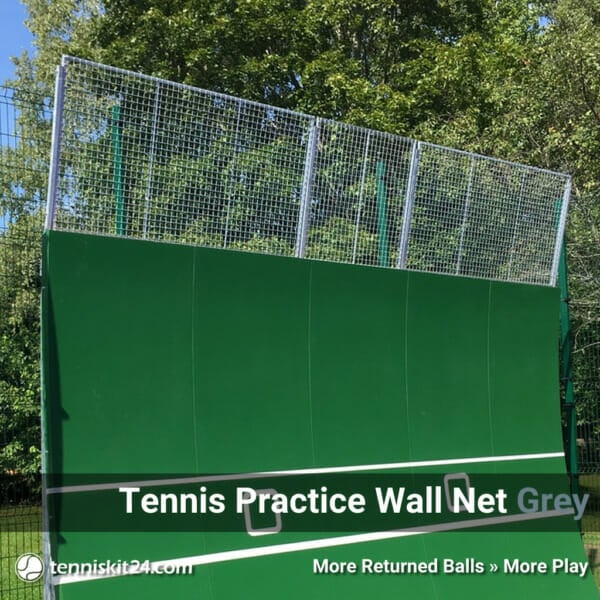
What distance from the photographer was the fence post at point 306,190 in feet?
21.5

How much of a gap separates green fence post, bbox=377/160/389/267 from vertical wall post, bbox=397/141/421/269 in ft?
0.52

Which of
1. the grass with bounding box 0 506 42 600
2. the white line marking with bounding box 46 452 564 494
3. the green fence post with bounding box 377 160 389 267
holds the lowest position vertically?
the grass with bounding box 0 506 42 600

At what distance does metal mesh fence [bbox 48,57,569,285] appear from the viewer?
5.39 m

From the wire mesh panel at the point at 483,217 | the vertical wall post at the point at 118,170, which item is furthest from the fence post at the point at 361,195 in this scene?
the vertical wall post at the point at 118,170

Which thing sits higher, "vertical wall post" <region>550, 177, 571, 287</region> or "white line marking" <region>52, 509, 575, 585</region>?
"vertical wall post" <region>550, 177, 571, 287</region>

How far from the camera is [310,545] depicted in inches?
237

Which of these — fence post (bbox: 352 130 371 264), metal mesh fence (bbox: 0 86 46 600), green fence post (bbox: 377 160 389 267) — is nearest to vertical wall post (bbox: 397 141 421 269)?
green fence post (bbox: 377 160 389 267)

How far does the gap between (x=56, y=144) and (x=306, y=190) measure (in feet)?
7.01

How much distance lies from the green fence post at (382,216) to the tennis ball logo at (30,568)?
3.62 metres

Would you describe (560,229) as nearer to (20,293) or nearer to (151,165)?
(151,165)

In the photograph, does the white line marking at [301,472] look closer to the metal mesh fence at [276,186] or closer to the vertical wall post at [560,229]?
the metal mesh fence at [276,186]

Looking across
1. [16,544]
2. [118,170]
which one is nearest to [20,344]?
[16,544]

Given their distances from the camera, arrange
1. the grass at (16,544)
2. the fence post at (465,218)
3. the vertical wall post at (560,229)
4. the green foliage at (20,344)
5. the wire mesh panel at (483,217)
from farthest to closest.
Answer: the vertical wall post at (560,229) < the fence post at (465,218) < the wire mesh panel at (483,217) < the grass at (16,544) < the green foliage at (20,344)

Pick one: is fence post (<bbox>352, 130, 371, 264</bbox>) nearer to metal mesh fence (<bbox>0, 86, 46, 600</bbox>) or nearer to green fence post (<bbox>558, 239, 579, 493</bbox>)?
metal mesh fence (<bbox>0, 86, 46, 600</bbox>)
